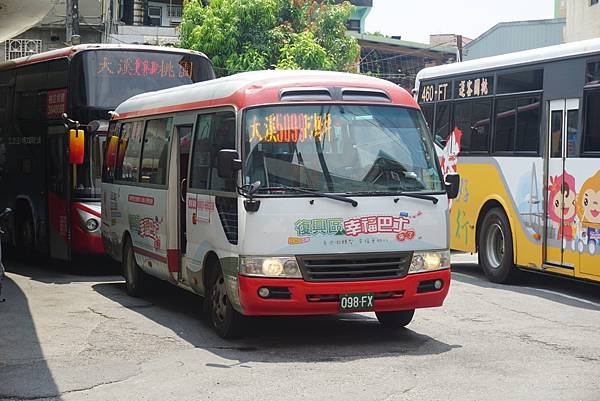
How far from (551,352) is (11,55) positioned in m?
29.1

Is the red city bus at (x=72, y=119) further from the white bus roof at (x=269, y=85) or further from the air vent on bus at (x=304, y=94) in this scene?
the air vent on bus at (x=304, y=94)

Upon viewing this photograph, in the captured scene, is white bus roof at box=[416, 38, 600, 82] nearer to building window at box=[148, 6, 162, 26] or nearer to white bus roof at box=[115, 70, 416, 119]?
white bus roof at box=[115, 70, 416, 119]

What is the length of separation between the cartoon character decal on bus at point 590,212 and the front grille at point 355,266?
12.9ft

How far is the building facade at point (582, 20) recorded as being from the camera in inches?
1331

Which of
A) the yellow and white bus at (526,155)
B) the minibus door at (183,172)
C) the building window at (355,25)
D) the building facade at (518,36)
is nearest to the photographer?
the minibus door at (183,172)

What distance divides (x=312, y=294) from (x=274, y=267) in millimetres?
416

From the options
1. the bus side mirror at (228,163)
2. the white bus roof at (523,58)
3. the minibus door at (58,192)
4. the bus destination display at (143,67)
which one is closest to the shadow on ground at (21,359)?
the bus side mirror at (228,163)

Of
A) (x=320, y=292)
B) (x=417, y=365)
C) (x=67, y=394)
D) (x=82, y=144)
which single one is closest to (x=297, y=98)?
(x=320, y=292)

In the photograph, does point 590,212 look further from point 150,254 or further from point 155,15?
point 155,15

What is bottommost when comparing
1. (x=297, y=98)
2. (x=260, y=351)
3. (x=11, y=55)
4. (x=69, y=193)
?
(x=260, y=351)

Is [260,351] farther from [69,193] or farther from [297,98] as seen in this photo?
[69,193]

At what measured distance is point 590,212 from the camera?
1276 cm

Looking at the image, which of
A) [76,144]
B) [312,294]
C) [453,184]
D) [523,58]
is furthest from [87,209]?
[312,294]

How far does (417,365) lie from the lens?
875cm
